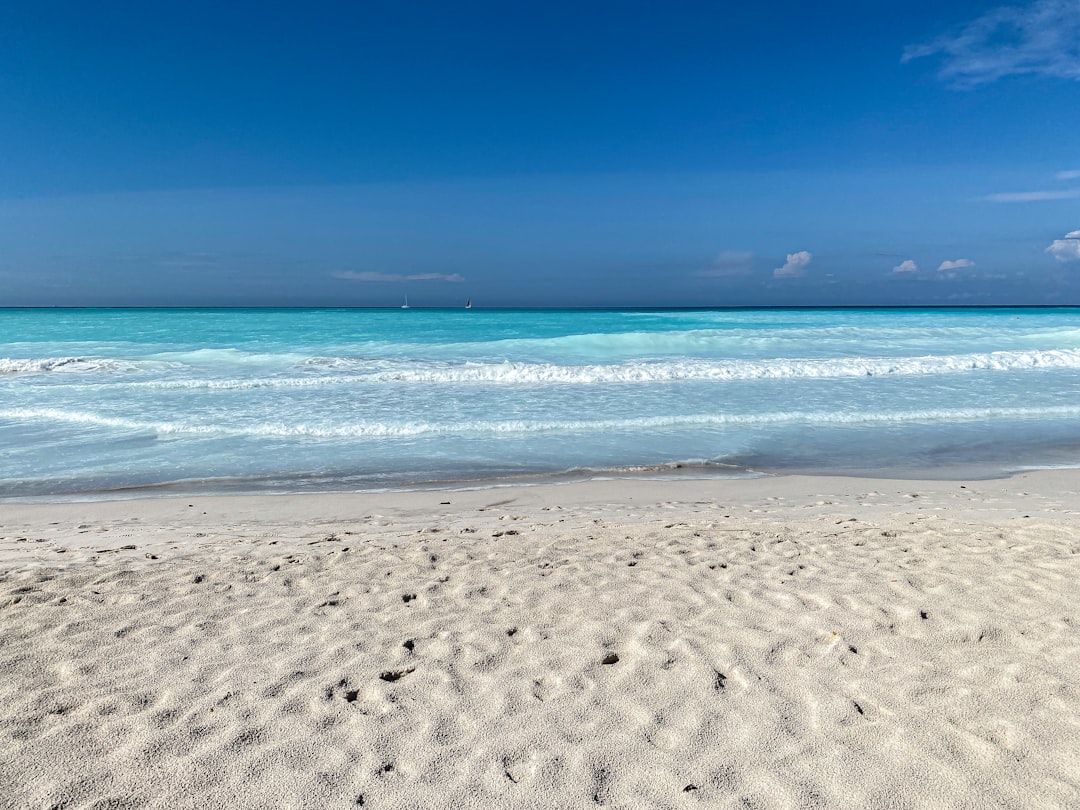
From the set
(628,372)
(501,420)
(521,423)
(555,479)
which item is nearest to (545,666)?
(555,479)

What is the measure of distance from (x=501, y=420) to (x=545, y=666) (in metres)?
8.49

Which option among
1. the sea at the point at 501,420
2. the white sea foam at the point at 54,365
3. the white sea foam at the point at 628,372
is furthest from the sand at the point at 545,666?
the white sea foam at the point at 54,365

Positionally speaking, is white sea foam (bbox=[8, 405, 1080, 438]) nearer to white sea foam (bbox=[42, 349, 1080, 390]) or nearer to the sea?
the sea

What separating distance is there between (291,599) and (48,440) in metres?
8.15

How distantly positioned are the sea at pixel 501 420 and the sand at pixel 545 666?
2.44m

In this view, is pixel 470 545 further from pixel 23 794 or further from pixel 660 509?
pixel 23 794

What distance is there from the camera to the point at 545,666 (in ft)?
12.2

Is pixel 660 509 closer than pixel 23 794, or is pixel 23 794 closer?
pixel 23 794

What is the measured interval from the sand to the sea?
8.01 ft

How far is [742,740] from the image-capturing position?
9.95ft

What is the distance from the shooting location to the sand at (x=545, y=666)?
2791mm

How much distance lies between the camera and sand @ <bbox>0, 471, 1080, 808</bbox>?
2.79 meters

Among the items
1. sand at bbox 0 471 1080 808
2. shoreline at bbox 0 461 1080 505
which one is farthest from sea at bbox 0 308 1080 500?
sand at bbox 0 471 1080 808

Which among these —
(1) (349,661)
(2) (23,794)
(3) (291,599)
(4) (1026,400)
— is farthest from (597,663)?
(4) (1026,400)
